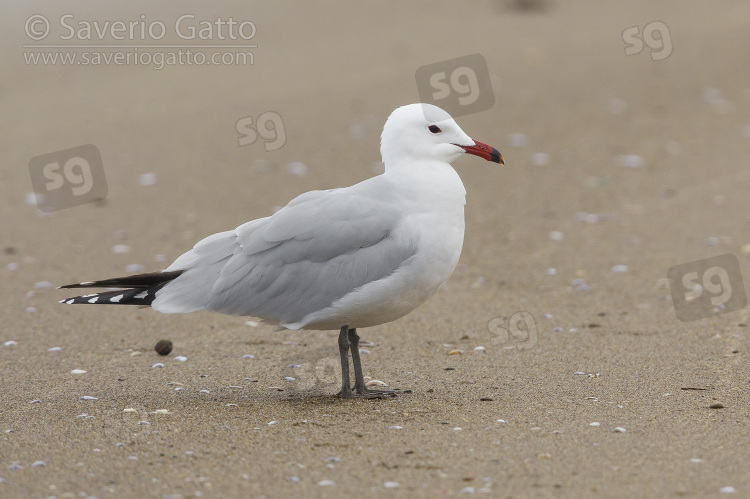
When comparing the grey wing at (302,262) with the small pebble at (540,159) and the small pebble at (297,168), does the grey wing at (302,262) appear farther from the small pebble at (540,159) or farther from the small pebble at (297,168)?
the small pebble at (540,159)

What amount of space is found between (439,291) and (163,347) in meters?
2.38

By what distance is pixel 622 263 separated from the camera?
8258mm

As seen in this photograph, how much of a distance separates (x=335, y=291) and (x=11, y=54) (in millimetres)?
9641

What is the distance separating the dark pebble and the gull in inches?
33.1

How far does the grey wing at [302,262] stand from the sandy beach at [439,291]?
0.57 m

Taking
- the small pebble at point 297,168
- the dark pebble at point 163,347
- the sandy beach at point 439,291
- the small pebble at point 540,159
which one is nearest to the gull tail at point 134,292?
the sandy beach at point 439,291

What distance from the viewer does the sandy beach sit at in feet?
14.9

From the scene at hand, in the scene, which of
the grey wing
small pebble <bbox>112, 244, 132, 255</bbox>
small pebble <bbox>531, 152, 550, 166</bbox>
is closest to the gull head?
the grey wing

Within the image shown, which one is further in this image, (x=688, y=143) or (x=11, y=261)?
(x=688, y=143)

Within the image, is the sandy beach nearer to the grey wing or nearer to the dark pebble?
the dark pebble

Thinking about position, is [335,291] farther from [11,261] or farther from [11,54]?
[11,54]

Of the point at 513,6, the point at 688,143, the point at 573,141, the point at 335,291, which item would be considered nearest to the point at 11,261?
the point at 335,291

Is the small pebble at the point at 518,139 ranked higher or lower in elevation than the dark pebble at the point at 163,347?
higher

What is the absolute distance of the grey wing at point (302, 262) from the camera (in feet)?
17.5
